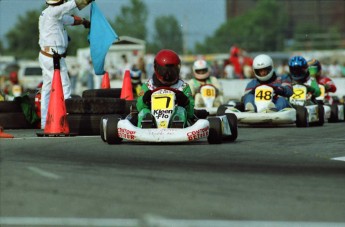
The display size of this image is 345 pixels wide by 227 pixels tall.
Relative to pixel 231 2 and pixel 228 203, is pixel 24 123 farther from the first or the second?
pixel 231 2

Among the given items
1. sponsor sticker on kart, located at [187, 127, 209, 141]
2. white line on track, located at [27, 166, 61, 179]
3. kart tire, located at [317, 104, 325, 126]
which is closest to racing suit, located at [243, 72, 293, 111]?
kart tire, located at [317, 104, 325, 126]

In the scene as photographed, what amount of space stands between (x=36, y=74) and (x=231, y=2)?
117 metres

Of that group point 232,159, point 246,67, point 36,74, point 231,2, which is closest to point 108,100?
point 232,159

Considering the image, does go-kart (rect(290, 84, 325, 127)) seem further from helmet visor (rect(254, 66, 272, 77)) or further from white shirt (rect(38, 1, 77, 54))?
white shirt (rect(38, 1, 77, 54))

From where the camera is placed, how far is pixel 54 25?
13.4m

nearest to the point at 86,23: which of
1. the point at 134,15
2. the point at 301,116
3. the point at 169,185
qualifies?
the point at 301,116

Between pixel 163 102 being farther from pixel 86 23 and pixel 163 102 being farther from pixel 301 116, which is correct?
pixel 301 116

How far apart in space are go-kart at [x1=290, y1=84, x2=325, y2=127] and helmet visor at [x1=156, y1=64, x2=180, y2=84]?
14.1ft

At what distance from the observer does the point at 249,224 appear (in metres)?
5.80

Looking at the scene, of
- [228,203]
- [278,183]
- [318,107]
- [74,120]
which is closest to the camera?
[228,203]

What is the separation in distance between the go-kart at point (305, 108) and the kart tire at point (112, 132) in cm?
505

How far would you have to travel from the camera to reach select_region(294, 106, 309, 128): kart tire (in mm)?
15367

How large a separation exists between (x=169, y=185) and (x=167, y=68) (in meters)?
4.40

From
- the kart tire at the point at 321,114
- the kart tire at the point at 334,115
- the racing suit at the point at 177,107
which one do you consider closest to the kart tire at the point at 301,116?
the kart tire at the point at 321,114
